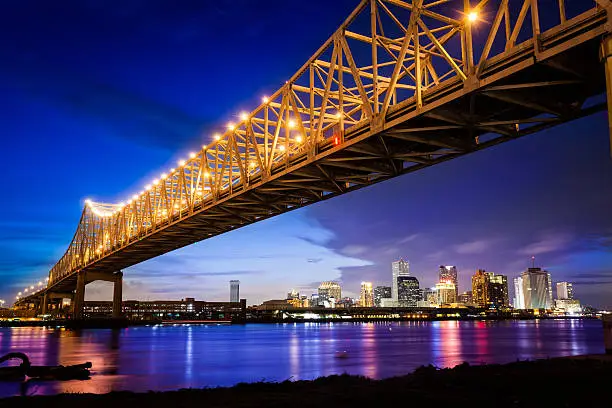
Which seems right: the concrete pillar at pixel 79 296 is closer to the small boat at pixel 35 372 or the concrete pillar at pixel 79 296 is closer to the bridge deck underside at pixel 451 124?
the bridge deck underside at pixel 451 124

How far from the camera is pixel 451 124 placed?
27.6 m

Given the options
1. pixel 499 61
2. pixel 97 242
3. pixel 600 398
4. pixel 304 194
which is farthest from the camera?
pixel 97 242

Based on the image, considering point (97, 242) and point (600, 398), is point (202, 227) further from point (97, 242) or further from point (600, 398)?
point (97, 242)

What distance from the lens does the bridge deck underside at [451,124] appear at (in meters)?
21.5

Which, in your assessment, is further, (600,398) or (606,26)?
(606,26)

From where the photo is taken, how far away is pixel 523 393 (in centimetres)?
1545

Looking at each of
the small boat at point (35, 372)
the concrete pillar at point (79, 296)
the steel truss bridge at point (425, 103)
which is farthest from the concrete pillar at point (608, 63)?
the concrete pillar at point (79, 296)

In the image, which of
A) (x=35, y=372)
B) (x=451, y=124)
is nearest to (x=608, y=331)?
(x=451, y=124)

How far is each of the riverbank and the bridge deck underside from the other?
10617 mm

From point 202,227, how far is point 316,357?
73.3ft

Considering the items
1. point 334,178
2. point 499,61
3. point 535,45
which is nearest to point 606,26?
point 535,45

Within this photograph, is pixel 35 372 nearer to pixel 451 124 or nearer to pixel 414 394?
pixel 414 394

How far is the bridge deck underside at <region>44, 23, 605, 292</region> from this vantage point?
21547 millimetres

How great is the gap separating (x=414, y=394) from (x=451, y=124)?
51.6 feet
